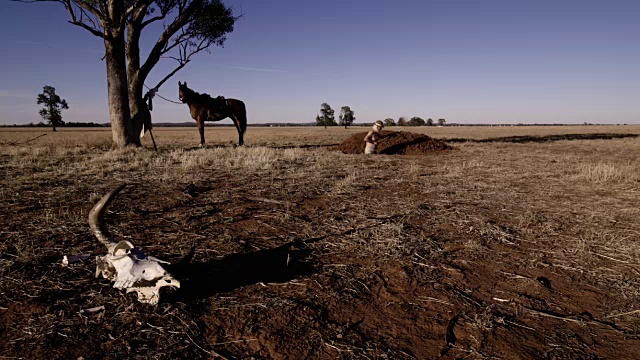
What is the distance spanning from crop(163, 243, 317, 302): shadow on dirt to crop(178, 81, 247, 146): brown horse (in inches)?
533

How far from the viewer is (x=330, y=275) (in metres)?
3.14

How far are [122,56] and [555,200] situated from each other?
579 inches

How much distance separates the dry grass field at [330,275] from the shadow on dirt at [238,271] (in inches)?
0.7

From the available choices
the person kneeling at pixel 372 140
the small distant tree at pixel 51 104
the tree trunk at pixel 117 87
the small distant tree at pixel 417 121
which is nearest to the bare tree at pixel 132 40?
the tree trunk at pixel 117 87

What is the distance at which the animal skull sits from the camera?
2488 millimetres

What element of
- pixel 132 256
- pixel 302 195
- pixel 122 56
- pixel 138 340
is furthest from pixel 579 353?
pixel 122 56

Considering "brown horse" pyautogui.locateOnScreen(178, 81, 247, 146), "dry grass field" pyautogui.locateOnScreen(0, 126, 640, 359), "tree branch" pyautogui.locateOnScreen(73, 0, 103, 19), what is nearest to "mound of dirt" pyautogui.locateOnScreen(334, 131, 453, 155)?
"brown horse" pyautogui.locateOnScreen(178, 81, 247, 146)

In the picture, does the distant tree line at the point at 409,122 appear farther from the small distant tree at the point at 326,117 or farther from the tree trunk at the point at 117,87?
the tree trunk at the point at 117,87

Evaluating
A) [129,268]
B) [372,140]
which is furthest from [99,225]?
[372,140]

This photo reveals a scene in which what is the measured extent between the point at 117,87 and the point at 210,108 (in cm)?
395

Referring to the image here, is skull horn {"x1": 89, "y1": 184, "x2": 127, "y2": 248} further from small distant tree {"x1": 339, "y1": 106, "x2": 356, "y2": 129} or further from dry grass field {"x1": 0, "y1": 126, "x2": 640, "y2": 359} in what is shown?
small distant tree {"x1": 339, "y1": 106, "x2": 356, "y2": 129}

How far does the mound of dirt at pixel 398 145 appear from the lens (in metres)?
15.1

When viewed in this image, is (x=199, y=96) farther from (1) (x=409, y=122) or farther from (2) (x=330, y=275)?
(1) (x=409, y=122)

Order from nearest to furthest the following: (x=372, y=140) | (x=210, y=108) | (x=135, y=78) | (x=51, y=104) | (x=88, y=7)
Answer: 1. (x=88, y=7)
2. (x=372, y=140)
3. (x=135, y=78)
4. (x=210, y=108)
5. (x=51, y=104)
